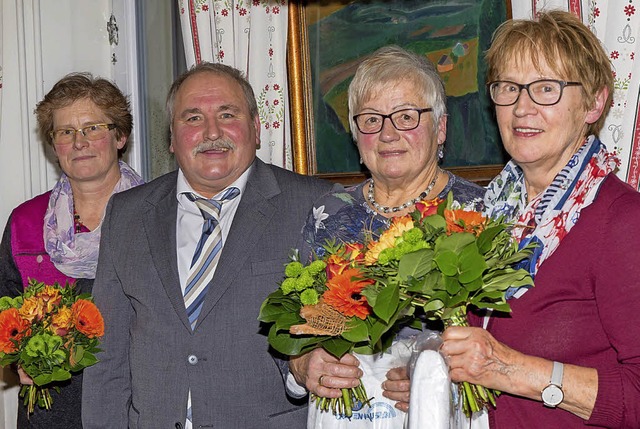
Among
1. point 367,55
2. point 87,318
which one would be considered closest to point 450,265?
point 87,318

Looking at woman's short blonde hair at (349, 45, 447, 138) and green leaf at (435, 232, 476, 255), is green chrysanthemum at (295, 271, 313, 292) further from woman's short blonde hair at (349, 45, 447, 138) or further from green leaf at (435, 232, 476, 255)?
woman's short blonde hair at (349, 45, 447, 138)

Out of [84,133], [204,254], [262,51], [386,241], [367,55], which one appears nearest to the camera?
[386,241]

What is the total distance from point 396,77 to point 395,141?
0.21m

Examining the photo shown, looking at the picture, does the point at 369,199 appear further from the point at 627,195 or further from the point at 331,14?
the point at 331,14

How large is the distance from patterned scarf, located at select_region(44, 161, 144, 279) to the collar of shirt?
57 centimetres

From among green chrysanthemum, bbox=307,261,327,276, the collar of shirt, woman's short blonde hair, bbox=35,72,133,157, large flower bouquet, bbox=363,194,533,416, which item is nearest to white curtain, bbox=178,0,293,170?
woman's short blonde hair, bbox=35,72,133,157

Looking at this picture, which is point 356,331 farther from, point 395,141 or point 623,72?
point 623,72

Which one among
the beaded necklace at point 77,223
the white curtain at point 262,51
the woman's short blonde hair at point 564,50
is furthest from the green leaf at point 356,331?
the white curtain at point 262,51

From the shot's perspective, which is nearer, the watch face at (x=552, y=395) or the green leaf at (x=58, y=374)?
the watch face at (x=552, y=395)

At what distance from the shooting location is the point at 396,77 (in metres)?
2.61

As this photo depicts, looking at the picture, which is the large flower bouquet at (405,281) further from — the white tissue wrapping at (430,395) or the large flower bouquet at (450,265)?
the white tissue wrapping at (430,395)

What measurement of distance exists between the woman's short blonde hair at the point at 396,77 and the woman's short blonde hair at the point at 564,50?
48 cm

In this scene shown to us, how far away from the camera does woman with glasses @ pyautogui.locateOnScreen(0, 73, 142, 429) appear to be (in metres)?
3.39

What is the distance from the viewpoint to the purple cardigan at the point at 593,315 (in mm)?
1891
